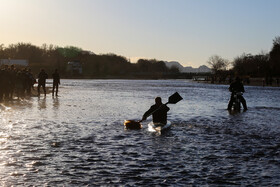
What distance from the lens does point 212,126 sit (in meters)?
17.1

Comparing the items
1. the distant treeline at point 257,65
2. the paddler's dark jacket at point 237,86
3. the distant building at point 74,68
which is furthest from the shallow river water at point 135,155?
the distant building at point 74,68

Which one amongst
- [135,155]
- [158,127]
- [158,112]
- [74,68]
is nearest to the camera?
[135,155]

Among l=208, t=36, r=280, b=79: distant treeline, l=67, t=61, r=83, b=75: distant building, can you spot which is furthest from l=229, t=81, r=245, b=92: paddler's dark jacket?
l=67, t=61, r=83, b=75: distant building

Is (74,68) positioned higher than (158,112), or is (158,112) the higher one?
(74,68)

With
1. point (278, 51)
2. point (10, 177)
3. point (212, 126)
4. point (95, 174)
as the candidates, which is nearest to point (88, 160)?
point (95, 174)

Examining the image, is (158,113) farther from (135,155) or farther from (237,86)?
(237,86)

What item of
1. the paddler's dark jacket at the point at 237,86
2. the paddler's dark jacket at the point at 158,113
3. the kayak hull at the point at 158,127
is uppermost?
the paddler's dark jacket at the point at 237,86

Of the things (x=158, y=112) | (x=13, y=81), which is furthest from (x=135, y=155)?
(x=13, y=81)

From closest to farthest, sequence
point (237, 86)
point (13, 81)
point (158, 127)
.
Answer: point (158, 127) < point (237, 86) < point (13, 81)

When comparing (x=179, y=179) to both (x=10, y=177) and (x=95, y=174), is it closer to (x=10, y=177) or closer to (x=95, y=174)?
(x=95, y=174)

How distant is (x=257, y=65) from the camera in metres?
129

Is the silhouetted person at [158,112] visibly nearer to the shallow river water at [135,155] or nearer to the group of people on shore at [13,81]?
the shallow river water at [135,155]

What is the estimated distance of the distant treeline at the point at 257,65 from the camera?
4166 inches

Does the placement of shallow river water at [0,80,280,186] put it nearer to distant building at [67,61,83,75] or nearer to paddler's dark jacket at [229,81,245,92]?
paddler's dark jacket at [229,81,245,92]
